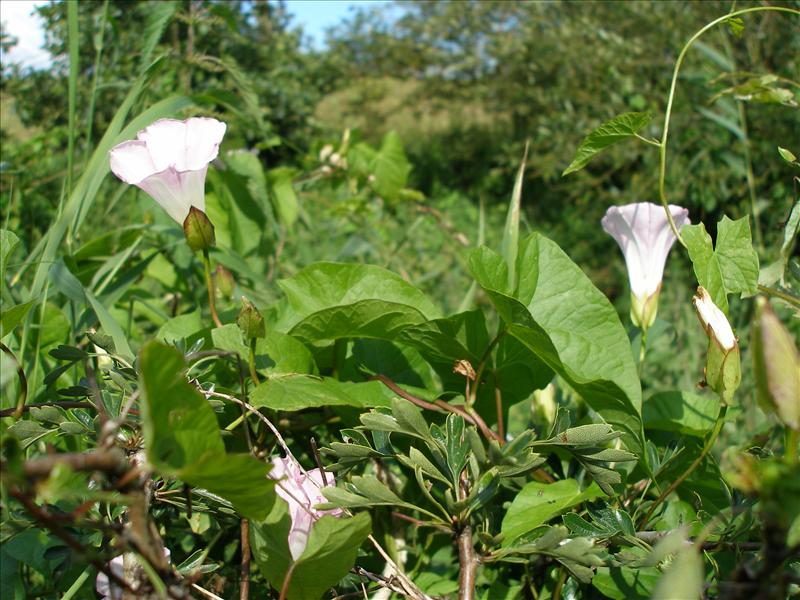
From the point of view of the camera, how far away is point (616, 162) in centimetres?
349

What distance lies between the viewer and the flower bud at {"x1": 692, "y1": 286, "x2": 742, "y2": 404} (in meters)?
0.49

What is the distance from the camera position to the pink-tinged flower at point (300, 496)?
19.6 inches

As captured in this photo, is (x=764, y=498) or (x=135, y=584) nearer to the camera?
(x=764, y=498)

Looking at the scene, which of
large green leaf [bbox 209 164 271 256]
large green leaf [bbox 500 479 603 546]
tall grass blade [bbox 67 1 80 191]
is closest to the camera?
large green leaf [bbox 500 479 603 546]

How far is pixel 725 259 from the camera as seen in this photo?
1.87ft

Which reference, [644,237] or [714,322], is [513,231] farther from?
[714,322]

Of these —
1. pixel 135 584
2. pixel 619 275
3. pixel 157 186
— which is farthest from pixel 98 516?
pixel 619 275

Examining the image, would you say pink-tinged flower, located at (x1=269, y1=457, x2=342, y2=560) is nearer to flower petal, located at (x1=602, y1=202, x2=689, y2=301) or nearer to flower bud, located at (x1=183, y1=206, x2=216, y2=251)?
flower bud, located at (x1=183, y1=206, x2=216, y2=251)

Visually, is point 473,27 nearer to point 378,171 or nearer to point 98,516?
point 378,171

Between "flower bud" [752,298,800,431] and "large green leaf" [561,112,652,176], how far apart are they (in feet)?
0.91

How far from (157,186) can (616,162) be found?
3125 millimetres

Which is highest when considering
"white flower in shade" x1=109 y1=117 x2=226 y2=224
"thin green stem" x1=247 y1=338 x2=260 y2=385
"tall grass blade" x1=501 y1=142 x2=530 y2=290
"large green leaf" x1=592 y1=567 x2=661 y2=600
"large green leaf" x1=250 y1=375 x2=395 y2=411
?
"white flower in shade" x1=109 y1=117 x2=226 y2=224

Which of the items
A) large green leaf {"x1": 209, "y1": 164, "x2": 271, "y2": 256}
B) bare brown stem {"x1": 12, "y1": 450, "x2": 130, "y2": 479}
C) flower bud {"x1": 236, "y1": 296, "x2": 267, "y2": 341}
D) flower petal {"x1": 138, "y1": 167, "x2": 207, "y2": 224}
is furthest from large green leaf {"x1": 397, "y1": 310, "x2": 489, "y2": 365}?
large green leaf {"x1": 209, "y1": 164, "x2": 271, "y2": 256}

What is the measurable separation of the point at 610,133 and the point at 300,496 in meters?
0.36
